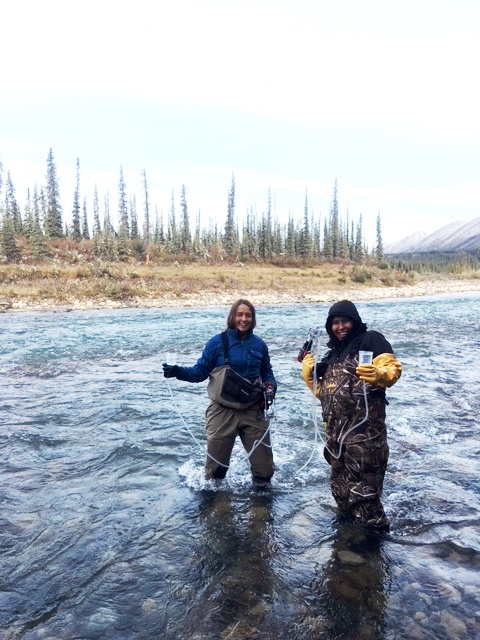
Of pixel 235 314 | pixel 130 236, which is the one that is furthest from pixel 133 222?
pixel 235 314

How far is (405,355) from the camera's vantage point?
51.9 ft

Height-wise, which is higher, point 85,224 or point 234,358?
point 85,224

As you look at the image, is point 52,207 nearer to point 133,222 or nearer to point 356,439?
point 133,222

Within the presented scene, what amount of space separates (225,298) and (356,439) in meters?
34.3

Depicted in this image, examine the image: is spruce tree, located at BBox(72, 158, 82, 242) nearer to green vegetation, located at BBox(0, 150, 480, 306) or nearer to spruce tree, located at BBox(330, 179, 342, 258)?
green vegetation, located at BBox(0, 150, 480, 306)

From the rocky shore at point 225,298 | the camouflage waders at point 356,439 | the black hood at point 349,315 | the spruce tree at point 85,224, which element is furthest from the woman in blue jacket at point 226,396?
the spruce tree at point 85,224

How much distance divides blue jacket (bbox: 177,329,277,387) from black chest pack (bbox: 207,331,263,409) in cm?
7

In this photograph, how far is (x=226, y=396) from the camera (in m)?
5.30

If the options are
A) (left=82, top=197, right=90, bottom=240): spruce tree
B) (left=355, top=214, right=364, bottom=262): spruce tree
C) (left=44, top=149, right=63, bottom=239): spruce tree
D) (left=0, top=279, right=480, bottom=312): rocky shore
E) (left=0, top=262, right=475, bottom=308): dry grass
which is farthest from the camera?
(left=355, top=214, right=364, bottom=262): spruce tree

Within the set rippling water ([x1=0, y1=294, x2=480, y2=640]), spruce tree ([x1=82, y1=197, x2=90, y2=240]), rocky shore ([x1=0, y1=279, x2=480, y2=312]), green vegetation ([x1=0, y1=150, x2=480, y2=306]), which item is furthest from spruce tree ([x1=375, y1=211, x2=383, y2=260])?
rippling water ([x1=0, y1=294, x2=480, y2=640])

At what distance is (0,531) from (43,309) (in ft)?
90.5

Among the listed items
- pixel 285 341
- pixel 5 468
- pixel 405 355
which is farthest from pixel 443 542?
pixel 285 341

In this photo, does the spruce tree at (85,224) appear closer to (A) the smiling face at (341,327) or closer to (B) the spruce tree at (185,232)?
(B) the spruce tree at (185,232)

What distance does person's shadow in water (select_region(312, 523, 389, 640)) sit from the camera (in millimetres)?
3436
